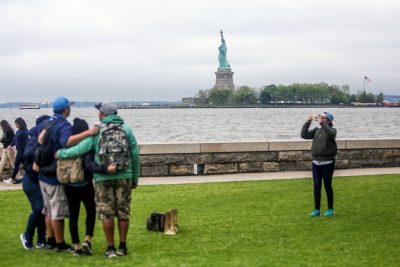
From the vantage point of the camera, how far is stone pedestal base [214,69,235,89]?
178100 mm

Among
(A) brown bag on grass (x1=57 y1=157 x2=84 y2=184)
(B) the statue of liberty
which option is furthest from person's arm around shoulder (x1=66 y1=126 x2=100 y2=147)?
(B) the statue of liberty

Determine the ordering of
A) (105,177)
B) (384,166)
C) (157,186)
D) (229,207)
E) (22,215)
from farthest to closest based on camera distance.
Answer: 1. (384,166)
2. (157,186)
3. (229,207)
4. (22,215)
5. (105,177)

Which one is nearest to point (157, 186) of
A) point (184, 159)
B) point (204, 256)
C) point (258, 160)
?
point (184, 159)

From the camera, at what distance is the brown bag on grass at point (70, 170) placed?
767 cm

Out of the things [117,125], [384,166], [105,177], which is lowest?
[384,166]

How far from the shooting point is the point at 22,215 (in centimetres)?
1106

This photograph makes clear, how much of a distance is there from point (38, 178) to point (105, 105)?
1.16 meters

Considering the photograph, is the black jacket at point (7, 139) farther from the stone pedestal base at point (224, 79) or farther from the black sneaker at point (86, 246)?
the stone pedestal base at point (224, 79)

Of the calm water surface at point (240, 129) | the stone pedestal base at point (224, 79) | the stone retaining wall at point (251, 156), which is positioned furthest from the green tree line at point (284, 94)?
the stone retaining wall at point (251, 156)

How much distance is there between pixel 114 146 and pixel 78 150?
0.39 m

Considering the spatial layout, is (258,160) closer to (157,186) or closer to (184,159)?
(184,159)

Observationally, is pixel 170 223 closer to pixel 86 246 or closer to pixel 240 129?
pixel 86 246

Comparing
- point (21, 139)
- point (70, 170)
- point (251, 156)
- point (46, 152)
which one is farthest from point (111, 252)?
point (251, 156)

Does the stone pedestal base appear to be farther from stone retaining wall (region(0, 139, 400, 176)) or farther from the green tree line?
stone retaining wall (region(0, 139, 400, 176))
